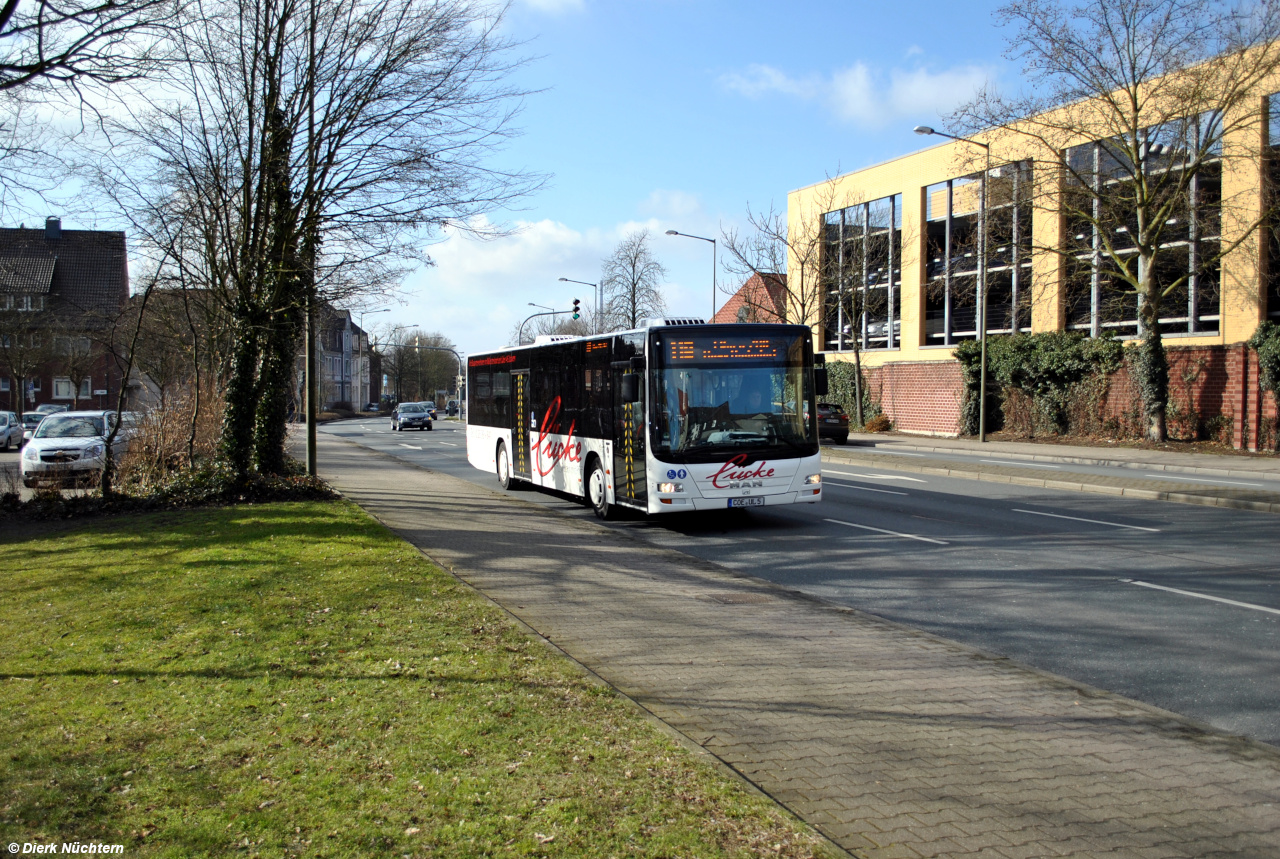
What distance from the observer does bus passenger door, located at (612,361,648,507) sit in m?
12.7

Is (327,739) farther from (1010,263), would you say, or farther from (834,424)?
(1010,263)

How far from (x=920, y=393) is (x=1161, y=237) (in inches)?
434

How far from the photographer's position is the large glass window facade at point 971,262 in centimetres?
3105

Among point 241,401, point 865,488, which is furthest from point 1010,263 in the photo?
point 241,401

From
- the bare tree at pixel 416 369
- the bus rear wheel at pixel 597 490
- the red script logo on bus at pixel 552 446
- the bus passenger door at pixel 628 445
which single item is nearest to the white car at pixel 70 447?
the red script logo on bus at pixel 552 446

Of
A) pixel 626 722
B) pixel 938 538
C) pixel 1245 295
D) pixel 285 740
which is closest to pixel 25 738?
pixel 285 740

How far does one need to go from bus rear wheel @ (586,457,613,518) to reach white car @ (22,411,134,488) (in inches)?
321

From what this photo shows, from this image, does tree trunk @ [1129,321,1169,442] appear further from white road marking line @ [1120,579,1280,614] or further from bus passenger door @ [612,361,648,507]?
white road marking line @ [1120,579,1280,614]

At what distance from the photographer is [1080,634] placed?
735 centimetres

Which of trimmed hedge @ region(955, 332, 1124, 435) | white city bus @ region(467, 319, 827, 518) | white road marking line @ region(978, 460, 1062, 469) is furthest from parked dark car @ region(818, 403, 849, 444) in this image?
white city bus @ region(467, 319, 827, 518)

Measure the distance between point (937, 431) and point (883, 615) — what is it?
31.0m

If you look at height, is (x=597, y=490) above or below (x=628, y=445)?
below

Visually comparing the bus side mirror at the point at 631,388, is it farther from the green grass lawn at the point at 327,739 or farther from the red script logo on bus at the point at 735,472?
the green grass lawn at the point at 327,739

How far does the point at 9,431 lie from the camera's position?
34250 mm
